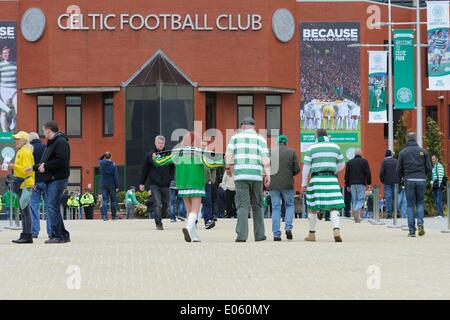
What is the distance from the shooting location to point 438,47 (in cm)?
3047

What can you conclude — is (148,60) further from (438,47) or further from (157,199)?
(157,199)

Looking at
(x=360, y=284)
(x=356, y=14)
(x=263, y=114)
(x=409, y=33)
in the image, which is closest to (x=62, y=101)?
(x=263, y=114)

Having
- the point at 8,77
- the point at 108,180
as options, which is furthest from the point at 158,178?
the point at 8,77

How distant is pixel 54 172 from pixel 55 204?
0.50 metres

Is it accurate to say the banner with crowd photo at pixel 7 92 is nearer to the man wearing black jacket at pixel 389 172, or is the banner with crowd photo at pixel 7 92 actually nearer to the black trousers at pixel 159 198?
the man wearing black jacket at pixel 389 172

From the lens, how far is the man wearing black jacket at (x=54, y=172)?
18953mm

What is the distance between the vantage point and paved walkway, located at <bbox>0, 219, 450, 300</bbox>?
11492 mm

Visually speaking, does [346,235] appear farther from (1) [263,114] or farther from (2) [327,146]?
(1) [263,114]

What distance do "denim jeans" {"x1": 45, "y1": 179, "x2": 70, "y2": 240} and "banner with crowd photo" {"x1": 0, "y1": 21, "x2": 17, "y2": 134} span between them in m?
39.2

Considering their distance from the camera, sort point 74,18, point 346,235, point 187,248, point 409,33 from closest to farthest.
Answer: point 187,248 → point 346,235 → point 409,33 → point 74,18

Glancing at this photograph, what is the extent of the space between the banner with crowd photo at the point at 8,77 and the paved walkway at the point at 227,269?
38.2 meters

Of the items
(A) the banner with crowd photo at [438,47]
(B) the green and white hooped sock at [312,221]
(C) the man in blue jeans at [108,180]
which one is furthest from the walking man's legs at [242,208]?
(C) the man in blue jeans at [108,180]
